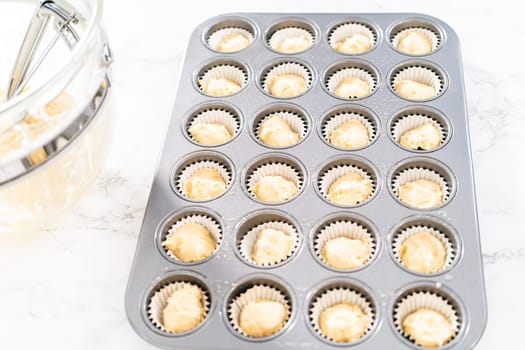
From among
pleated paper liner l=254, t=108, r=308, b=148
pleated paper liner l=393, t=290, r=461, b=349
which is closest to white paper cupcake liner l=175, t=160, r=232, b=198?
pleated paper liner l=254, t=108, r=308, b=148

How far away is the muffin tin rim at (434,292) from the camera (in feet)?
3.95

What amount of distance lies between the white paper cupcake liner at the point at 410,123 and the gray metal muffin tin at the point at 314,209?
21 millimetres

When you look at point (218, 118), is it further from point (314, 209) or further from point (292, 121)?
point (314, 209)

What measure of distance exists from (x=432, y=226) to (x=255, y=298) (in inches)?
13.9

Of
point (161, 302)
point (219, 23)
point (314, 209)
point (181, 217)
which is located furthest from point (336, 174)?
point (219, 23)

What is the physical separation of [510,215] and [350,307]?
15.6 inches

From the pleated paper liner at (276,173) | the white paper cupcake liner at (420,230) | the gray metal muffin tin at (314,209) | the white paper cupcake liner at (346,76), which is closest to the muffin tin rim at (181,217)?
the gray metal muffin tin at (314,209)

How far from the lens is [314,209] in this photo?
1385 mm

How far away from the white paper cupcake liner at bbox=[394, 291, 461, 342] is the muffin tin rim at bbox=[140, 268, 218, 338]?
12.4 inches

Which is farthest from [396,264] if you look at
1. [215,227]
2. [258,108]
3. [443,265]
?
[258,108]

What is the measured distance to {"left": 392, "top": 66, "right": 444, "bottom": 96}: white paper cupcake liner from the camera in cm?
162

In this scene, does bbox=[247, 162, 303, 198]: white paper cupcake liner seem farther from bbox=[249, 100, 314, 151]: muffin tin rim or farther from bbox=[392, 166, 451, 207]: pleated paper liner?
bbox=[392, 166, 451, 207]: pleated paper liner

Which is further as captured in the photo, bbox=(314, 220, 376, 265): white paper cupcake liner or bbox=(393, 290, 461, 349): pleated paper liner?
bbox=(314, 220, 376, 265): white paper cupcake liner

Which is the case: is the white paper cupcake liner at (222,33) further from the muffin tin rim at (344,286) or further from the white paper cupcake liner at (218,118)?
the muffin tin rim at (344,286)
